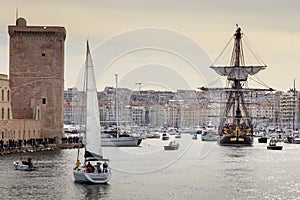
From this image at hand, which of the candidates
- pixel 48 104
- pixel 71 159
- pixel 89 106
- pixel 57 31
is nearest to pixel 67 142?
pixel 48 104

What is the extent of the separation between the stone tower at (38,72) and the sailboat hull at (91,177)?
47055 mm

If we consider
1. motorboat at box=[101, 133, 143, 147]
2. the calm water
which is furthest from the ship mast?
the calm water

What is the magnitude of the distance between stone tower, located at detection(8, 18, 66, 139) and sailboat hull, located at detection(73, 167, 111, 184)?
47055 mm

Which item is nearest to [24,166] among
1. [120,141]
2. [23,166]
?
[23,166]

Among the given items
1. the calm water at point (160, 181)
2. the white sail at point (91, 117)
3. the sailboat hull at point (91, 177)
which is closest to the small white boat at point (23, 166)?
the calm water at point (160, 181)

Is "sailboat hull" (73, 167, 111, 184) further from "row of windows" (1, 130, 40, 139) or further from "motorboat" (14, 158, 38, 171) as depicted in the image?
"row of windows" (1, 130, 40, 139)

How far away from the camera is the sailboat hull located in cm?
4659

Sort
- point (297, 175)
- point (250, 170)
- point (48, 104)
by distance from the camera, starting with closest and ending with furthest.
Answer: point (297, 175) → point (250, 170) → point (48, 104)

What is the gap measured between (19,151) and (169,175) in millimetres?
27513

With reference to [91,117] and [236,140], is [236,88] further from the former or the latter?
[91,117]

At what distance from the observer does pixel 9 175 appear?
52.2 meters

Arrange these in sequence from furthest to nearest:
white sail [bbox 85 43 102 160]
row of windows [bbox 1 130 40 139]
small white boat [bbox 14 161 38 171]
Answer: row of windows [bbox 1 130 40 139] → small white boat [bbox 14 161 38 171] → white sail [bbox 85 43 102 160]

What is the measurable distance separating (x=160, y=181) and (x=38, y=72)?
46.8 metres

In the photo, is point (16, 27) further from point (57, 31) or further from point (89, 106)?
point (89, 106)
